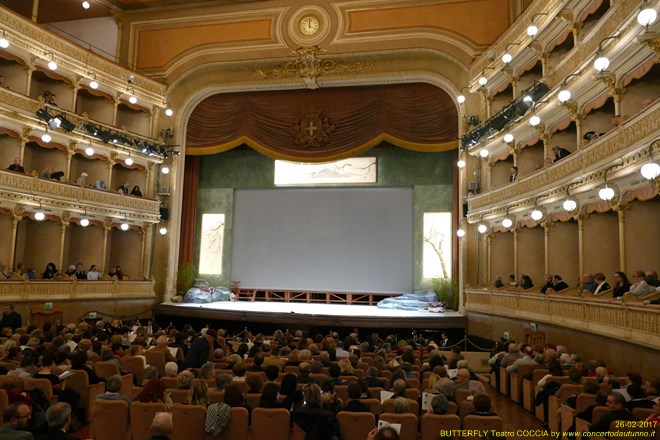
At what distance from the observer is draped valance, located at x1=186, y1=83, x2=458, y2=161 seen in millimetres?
18500

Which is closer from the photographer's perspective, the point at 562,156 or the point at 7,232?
the point at 562,156

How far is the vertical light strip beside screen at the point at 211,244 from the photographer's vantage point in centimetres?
2278

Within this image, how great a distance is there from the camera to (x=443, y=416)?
521cm

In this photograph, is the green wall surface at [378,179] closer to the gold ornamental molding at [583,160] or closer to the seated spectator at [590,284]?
the gold ornamental molding at [583,160]

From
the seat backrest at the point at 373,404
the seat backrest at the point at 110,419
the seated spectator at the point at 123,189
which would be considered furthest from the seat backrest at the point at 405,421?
the seated spectator at the point at 123,189

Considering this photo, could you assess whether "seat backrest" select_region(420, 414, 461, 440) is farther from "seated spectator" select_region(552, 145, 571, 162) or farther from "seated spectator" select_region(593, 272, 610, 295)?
"seated spectator" select_region(552, 145, 571, 162)

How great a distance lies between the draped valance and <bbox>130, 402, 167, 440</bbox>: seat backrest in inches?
573

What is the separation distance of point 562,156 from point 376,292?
9.94 metres

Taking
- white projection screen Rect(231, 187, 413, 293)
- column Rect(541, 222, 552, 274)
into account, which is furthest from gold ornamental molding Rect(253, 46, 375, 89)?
column Rect(541, 222, 552, 274)

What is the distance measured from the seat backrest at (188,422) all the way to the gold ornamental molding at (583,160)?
Result: 324 inches

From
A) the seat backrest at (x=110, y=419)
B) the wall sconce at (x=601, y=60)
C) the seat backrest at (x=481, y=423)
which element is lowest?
the seat backrest at (x=110, y=419)

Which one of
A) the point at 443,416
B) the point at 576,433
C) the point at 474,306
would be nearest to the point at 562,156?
the point at 474,306

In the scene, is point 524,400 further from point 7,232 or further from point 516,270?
point 7,232

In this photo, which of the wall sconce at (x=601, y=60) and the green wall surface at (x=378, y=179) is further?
the green wall surface at (x=378, y=179)
